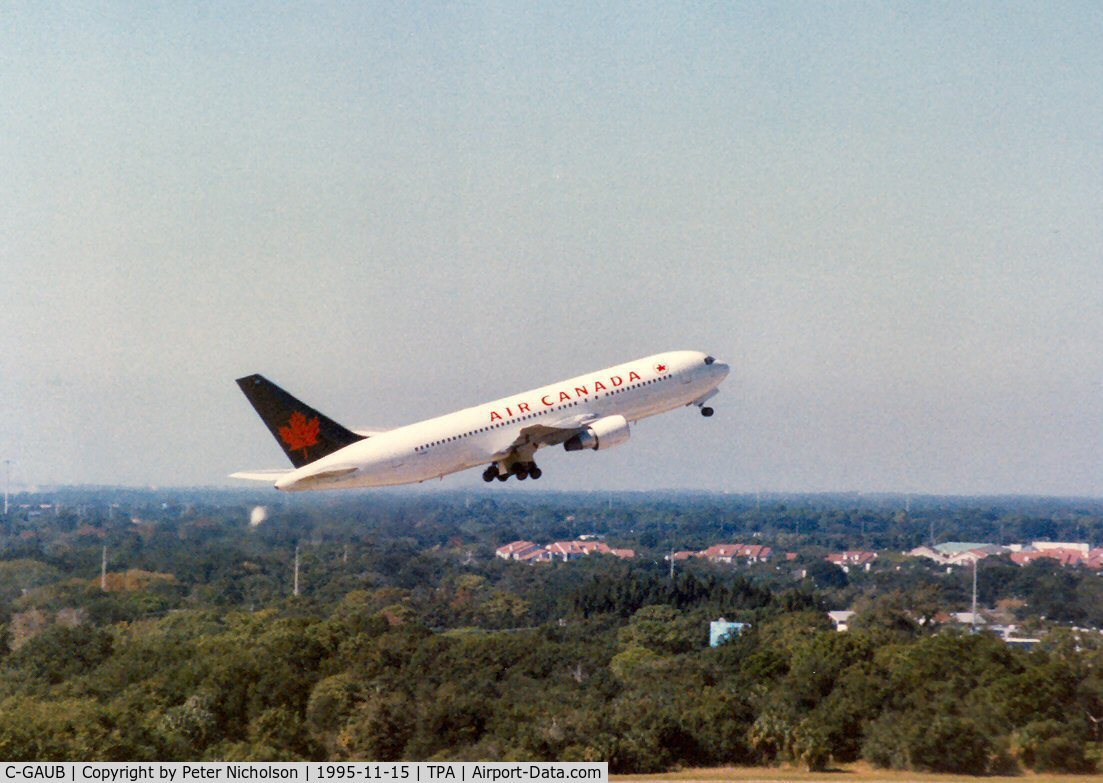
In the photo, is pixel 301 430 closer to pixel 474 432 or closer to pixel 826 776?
pixel 474 432

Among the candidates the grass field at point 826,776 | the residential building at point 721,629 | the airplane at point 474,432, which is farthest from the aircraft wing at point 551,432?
the residential building at point 721,629

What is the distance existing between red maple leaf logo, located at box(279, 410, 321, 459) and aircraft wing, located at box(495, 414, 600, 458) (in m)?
8.72

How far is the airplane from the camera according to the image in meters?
68.1

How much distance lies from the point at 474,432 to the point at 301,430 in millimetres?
8282

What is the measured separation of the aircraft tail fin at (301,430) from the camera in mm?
71000

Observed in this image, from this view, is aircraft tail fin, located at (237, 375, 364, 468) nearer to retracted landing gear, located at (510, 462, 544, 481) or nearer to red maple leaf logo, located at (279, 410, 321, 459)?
red maple leaf logo, located at (279, 410, 321, 459)

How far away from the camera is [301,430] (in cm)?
7125

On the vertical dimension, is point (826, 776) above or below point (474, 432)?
below

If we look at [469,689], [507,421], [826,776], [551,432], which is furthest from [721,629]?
[507,421]

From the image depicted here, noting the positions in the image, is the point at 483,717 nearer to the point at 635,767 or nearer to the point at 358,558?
the point at 635,767

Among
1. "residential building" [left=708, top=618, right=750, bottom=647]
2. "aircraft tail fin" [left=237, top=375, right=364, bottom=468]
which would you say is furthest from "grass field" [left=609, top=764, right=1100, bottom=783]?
"residential building" [left=708, top=618, right=750, bottom=647]

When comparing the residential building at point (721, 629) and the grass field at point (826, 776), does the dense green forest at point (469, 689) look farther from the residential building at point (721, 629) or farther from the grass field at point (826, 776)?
the residential building at point (721, 629)

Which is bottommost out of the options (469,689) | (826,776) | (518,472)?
(826,776)

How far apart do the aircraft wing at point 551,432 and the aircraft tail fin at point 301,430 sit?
7589mm
